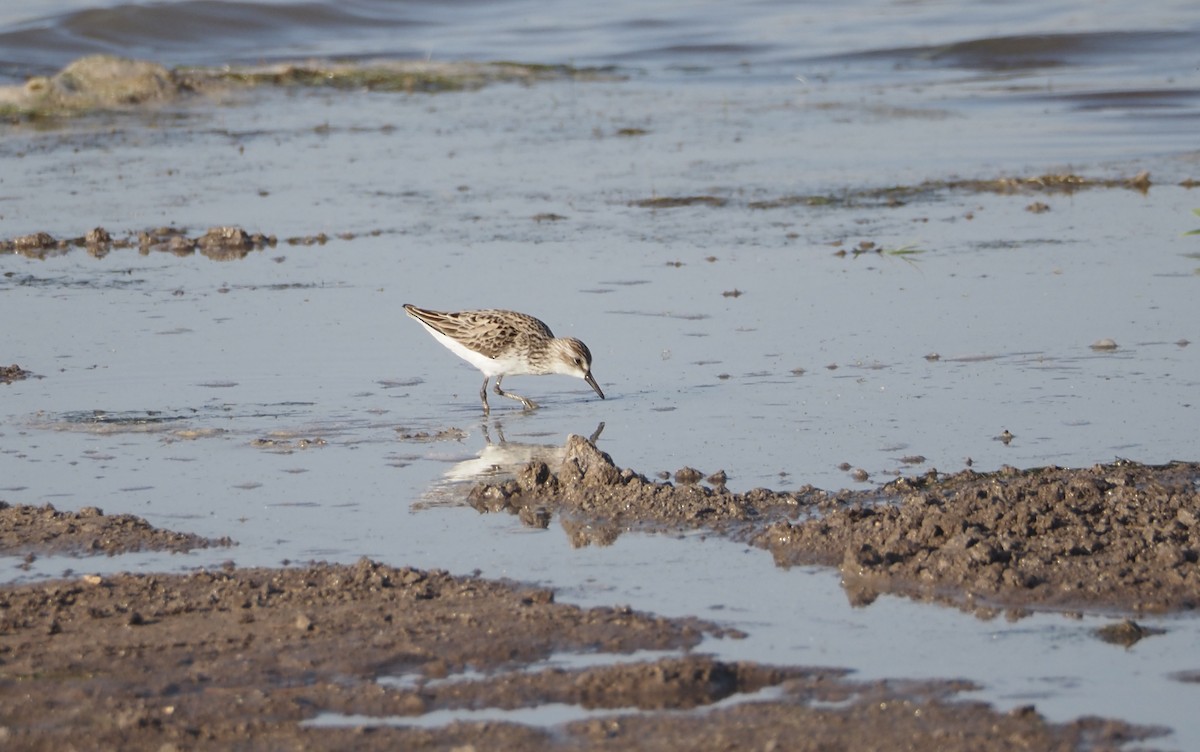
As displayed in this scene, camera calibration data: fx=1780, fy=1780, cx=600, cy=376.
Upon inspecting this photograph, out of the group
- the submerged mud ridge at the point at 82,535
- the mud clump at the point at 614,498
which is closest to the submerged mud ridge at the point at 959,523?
the mud clump at the point at 614,498

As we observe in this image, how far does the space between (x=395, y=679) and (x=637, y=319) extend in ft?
21.0

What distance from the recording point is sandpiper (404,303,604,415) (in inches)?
410

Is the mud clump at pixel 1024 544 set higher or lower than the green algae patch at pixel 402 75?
lower

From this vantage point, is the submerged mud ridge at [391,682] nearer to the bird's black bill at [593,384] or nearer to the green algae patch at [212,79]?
the bird's black bill at [593,384]

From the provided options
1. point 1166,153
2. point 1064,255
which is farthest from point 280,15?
point 1064,255

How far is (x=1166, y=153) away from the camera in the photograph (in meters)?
18.8

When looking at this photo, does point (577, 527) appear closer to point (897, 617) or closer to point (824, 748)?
point (897, 617)

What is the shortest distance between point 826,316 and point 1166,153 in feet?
27.3

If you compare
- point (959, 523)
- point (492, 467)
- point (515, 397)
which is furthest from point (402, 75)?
point (959, 523)

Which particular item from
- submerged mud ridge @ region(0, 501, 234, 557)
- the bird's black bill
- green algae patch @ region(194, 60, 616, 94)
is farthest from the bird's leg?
green algae patch @ region(194, 60, 616, 94)

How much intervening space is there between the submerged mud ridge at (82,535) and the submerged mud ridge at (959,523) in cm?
143

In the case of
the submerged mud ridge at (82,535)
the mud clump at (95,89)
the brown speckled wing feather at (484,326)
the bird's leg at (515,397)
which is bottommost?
the bird's leg at (515,397)

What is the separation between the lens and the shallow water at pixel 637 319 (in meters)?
7.25

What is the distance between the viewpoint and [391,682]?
592 cm
